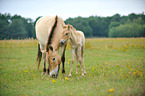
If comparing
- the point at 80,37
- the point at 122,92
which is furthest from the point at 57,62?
the point at 122,92

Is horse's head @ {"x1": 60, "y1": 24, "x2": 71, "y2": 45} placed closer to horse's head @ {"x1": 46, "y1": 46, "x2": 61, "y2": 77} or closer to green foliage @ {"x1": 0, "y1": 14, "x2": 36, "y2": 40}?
horse's head @ {"x1": 46, "y1": 46, "x2": 61, "y2": 77}

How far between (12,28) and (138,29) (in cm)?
3993

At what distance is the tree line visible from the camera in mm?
39938

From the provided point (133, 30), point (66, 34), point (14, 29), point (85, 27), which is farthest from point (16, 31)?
point (66, 34)

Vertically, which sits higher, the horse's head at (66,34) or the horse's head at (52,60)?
the horse's head at (66,34)

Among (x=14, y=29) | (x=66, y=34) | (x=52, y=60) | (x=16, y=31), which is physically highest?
(x=14, y=29)

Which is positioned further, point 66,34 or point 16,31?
point 16,31

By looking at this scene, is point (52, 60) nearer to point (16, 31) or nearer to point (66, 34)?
point (66, 34)

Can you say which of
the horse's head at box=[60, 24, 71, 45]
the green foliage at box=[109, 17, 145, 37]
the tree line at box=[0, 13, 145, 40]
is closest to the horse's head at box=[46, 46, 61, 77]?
the horse's head at box=[60, 24, 71, 45]

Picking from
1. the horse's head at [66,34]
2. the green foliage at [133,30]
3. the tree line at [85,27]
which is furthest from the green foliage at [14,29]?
the green foliage at [133,30]

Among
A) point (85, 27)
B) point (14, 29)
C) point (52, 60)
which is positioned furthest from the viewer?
point (85, 27)

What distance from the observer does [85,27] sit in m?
51.5

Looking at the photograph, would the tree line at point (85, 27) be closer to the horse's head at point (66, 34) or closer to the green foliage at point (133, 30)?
the green foliage at point (133, 30)

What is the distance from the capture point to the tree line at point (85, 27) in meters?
39.9
